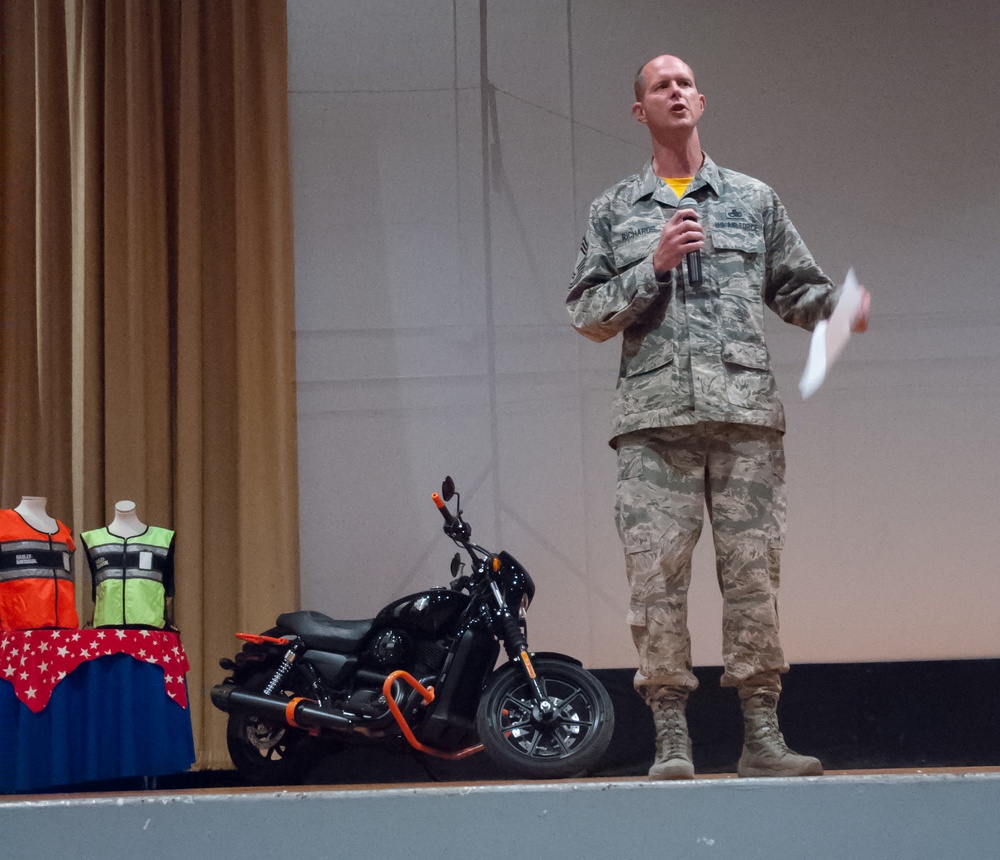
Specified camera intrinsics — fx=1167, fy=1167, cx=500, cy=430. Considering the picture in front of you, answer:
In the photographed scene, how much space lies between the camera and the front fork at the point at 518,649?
293 centimetres

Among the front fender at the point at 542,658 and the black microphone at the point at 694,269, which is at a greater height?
the black microphone at the point at 694,269

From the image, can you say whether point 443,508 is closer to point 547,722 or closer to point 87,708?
point 547,722

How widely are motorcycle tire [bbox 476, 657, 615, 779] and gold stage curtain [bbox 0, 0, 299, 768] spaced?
3.60 ft

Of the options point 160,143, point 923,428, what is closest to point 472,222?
point 160,143

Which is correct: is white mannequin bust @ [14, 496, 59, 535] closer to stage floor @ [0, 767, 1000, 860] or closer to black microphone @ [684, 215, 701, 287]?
stage floor @ [0, 767, 1000, 860]

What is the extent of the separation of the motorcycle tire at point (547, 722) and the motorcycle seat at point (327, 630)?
516 millimetres

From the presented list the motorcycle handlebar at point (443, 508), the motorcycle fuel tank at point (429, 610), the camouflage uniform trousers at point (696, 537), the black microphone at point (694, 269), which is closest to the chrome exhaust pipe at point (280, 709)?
the motorcycle fuel tank at point (429, 610)

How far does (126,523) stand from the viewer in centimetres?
345

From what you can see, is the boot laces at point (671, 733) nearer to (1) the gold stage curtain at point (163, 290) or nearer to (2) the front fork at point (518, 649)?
(2) the front fork at point (518, 649)

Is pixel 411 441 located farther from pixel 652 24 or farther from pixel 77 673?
pixel 652 24

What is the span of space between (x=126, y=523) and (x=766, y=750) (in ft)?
6.80

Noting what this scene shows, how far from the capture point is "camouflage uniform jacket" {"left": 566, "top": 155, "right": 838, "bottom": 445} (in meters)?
2.28

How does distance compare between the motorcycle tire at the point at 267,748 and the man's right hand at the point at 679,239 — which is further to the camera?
the motorcycle tire at the point at 267,748

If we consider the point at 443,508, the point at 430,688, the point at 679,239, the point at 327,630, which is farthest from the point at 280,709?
the point at 679,239
